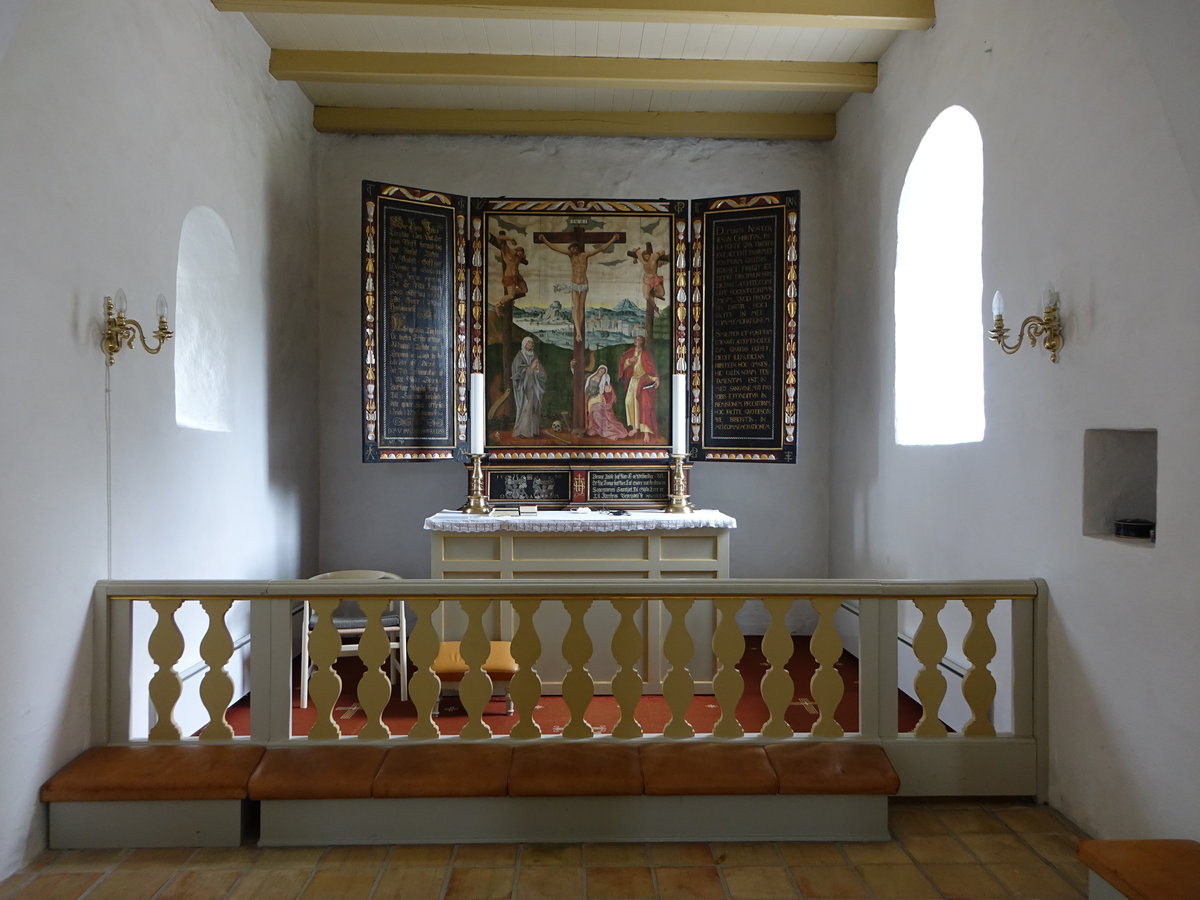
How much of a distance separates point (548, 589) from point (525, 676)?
40 centimetres

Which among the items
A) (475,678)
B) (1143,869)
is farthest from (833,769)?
(475,678)

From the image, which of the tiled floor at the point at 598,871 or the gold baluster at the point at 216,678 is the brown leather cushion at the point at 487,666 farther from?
the tiled floor at the point at 598,871

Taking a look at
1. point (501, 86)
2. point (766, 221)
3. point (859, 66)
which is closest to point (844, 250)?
point (766, 221)

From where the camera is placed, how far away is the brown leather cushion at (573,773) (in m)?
3.49

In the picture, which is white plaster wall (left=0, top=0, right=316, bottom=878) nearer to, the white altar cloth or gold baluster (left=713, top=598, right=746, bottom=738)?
the white altar cloth

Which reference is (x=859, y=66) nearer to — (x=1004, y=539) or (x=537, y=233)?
(x=537, y=233)

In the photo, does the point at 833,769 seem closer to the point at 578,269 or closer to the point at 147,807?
the point at 147,807

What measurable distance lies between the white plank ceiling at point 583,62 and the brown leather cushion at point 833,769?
167 inches

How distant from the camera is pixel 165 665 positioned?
3.81m

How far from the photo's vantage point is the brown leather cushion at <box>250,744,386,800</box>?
11.4ft

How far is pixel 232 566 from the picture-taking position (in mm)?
5547

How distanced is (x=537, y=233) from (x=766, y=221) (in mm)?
1897

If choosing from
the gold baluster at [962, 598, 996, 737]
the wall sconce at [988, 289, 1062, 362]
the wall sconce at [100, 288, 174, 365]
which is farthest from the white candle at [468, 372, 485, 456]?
the gold baluster at [962, 598, 996, 737]

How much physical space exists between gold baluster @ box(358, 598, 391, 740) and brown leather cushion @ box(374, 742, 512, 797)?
0.48ft
